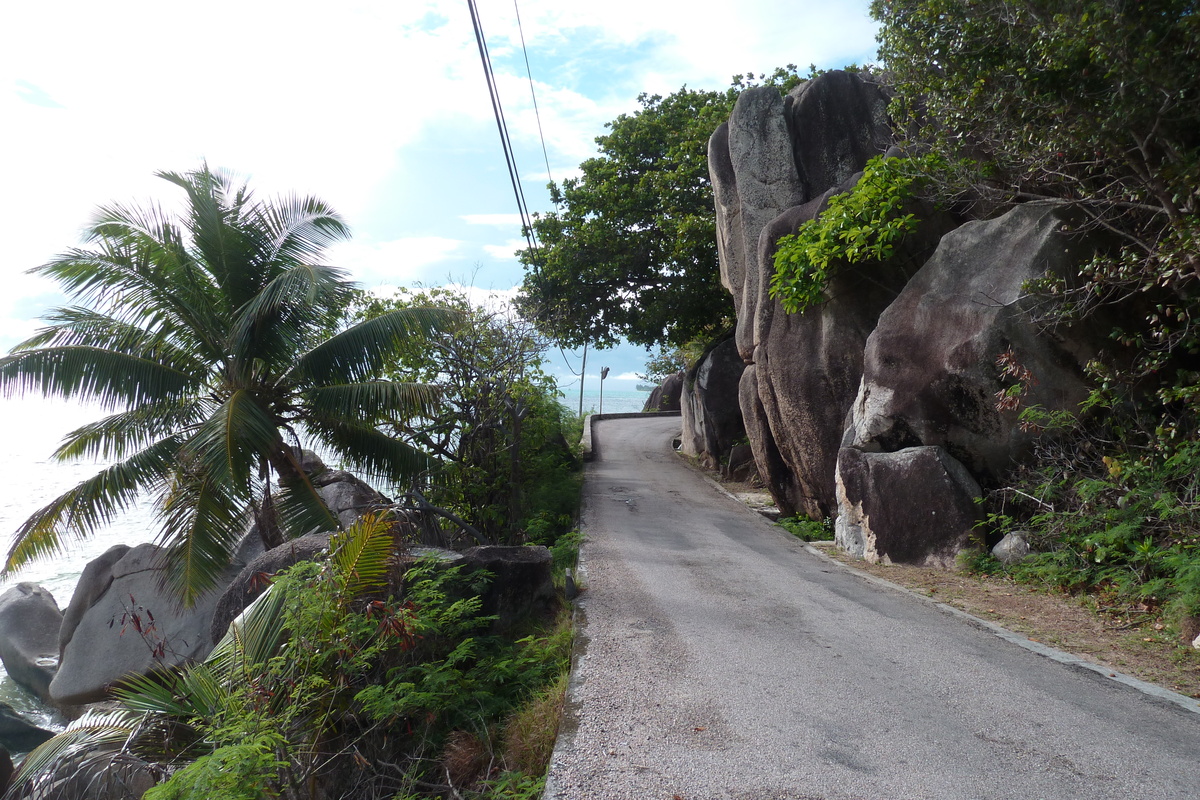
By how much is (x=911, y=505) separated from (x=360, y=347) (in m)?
8.30

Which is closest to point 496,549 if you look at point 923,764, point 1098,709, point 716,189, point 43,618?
point 923,764

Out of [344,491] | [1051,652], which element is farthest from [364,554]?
[344,491]

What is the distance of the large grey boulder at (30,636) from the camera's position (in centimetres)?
1530

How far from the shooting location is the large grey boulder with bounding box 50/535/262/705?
1325 cm

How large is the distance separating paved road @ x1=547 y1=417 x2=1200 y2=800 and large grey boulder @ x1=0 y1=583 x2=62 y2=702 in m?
13.6

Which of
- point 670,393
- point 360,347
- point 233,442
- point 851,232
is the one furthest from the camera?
point 670,393

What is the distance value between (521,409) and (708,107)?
1138cm

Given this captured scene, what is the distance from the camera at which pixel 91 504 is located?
11.0m

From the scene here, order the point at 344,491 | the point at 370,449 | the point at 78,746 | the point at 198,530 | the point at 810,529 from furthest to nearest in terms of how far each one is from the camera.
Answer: the point at 344,491
the point at 370,449
the point at 810,529
the point at 198,530
the point at 78,746

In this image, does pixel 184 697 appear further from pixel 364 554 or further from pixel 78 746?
pixel 364 554

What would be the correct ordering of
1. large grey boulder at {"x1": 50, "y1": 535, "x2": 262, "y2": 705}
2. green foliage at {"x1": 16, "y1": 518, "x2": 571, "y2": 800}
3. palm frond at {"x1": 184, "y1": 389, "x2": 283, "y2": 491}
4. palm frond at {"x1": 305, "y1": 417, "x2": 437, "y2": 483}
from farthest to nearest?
large grey boulder at {"x1": 50, "y1": 535, "x2": 262, "y2": 705} < palm frond at {"x1": 305, "y1": 417, "x2": 437, "y2": 483} < palm frond at {"x1": 184, "y1": 389, "x2": 283, "y2": 491} < green foliage at {"x1": 16, "y1": 518, "x2": 571, "y2": 800}

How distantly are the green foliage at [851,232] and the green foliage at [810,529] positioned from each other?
3495 mm

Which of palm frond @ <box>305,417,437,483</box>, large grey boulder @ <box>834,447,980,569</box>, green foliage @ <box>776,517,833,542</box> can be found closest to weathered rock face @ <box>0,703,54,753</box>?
palm frond @ <box>305,417,437,483</box>

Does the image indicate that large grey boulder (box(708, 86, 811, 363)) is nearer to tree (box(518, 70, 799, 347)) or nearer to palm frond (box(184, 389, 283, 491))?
tree (box(518, 70, 799, 347))
